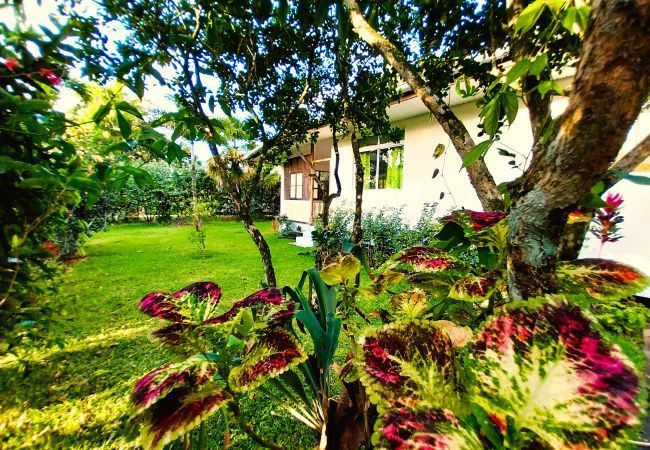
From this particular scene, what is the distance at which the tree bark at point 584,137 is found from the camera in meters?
0.48

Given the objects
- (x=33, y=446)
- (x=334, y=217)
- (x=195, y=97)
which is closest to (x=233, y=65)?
(x=195, y=97)

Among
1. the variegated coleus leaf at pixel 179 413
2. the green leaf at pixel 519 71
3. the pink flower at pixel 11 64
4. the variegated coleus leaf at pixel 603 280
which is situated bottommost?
the variegated coleus leaf at pixel 179 413

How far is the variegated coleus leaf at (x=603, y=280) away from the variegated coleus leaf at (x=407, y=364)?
1.26 ft

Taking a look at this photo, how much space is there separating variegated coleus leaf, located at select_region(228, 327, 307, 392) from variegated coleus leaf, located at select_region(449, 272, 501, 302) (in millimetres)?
464

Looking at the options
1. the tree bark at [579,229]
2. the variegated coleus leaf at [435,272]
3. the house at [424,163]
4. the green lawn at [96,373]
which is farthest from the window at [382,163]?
the variegated coleus leaf at [435,272]

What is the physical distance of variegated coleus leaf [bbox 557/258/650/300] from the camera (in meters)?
0.70

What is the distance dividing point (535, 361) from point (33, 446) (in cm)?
242

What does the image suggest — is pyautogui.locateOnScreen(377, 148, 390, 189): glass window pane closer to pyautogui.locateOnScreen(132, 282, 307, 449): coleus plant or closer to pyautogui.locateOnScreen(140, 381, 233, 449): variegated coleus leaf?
pyautogui.locateOnScreen(132, 282, 307, 449): coleus plant

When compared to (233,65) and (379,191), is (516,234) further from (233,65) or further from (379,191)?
(379,191)

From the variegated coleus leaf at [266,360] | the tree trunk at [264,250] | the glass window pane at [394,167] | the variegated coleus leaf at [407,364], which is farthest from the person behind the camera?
the glass window pane at [394,167]

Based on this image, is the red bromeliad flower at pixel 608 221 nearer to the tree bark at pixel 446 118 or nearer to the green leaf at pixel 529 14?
the tree bark at pixel 446 118

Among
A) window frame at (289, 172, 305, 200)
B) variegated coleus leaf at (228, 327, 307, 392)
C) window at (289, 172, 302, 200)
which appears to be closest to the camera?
variegated coleus leaf at (228, 327, 307, 392)

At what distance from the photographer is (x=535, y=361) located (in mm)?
473

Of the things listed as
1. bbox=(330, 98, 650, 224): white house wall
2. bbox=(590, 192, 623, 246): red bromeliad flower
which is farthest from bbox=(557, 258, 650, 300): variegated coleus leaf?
bbox=(330, 98, 650, 224): white house wall
